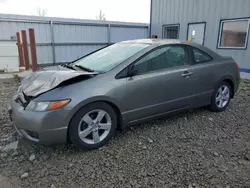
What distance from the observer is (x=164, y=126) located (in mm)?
3400

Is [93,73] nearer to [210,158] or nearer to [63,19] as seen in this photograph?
[210,158]

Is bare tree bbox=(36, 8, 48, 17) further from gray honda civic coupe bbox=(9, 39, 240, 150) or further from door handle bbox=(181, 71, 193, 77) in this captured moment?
door handle bbox=(181, 71, 193, 77)

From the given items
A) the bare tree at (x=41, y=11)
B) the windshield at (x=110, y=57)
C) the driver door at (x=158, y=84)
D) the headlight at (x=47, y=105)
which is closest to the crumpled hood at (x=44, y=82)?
the headlight at (x=47, y=105)

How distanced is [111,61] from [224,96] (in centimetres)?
240

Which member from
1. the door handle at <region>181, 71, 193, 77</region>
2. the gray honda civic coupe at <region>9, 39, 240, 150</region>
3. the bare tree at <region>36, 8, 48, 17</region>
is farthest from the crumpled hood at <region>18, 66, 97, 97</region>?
the bare tree at <region>36, 8, 48, 17</region>

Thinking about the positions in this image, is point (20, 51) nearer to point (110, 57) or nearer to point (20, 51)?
point (20, 51)

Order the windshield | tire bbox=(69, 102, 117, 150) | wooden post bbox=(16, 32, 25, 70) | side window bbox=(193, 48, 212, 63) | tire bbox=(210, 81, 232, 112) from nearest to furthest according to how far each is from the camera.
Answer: tire bbox=(69, 102, 117, 150), the windshield, side window bbox=(193, 48, 212, 63), tire bbox=(210, 81, 232, 112), wooden post bbox=(16, 32, 25, 70)

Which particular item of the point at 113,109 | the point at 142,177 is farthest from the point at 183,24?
the point at 142,177

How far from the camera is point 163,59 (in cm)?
323

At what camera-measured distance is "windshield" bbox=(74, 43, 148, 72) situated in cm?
300

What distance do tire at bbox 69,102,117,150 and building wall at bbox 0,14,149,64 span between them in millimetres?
8324

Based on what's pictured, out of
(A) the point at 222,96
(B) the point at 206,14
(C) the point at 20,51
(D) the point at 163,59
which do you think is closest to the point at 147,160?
(D) the point at 163,59

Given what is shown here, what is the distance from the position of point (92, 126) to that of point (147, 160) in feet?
2.65

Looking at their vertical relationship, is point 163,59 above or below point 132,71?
above
